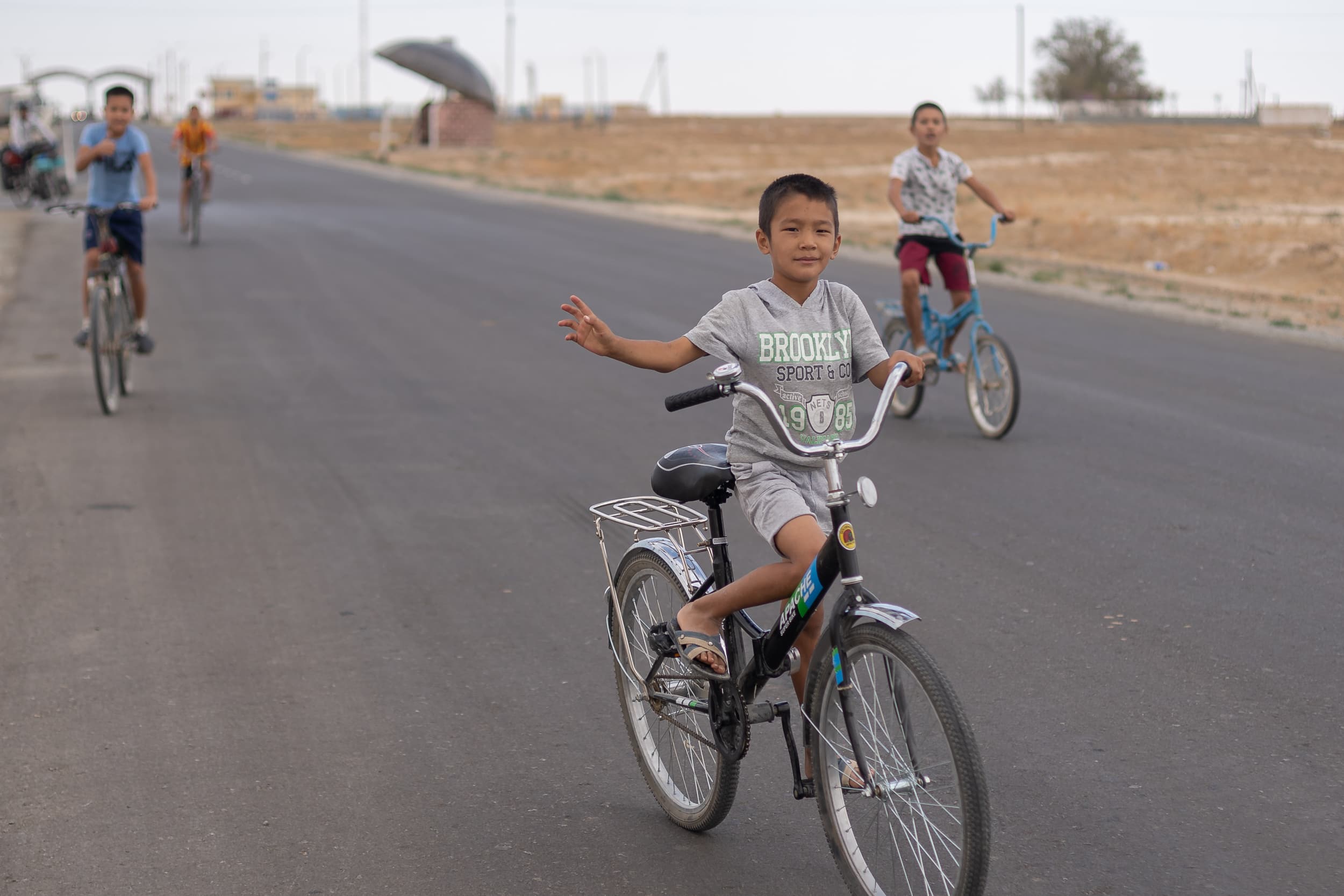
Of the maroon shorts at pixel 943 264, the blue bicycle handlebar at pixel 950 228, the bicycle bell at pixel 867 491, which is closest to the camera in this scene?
the bicycle bell at pixel 867 491

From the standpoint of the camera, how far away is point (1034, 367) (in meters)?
12.5

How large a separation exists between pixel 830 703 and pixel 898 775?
234mm

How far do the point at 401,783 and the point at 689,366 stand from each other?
25.3 ft

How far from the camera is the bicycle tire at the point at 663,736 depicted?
420 cm

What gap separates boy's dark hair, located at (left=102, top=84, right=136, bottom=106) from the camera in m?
10.5

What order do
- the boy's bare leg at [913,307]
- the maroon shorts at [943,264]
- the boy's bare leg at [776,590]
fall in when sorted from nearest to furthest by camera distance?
the boy's bare leg at [776,590] → the boy's bare leg at [913,307] → the maroon shorts at [943,264]

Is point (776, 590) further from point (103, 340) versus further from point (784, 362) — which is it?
point (103, 340)

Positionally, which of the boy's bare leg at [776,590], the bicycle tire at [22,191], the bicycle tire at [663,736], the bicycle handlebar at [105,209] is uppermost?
the bicycle tire at [22,191]

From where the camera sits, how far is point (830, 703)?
3.63m

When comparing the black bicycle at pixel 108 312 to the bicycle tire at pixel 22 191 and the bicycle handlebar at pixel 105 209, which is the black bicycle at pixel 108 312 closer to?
the bicycle handlebar at pixel 105 209

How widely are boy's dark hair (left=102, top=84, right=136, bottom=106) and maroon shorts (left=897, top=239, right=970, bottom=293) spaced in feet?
17.7

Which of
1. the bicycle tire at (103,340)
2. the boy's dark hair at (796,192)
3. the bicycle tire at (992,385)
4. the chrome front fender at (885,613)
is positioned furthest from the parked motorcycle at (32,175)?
the chrome front fender at (885,613)

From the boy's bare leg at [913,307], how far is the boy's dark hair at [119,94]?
5.42 m

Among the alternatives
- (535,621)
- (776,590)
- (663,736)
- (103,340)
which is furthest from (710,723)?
(103,340)
